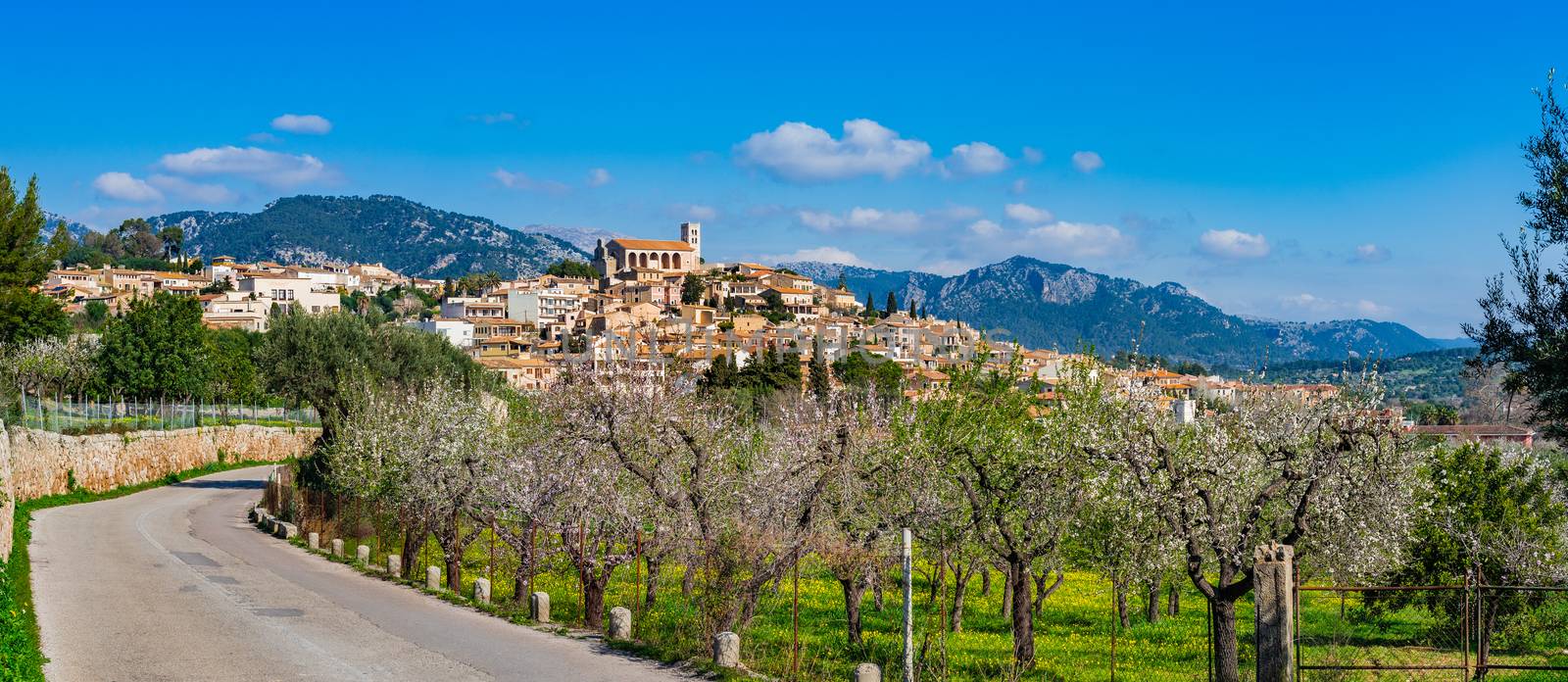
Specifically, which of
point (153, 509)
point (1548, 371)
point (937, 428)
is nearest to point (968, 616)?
point (937, 428)

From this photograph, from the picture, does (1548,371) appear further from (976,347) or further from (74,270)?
(74,270)

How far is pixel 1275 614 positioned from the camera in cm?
1302

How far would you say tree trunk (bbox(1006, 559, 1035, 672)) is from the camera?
1678 cm

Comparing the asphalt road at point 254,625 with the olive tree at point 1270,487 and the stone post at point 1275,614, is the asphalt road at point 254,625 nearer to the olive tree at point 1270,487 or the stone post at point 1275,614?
the olive tree at point 1270,487

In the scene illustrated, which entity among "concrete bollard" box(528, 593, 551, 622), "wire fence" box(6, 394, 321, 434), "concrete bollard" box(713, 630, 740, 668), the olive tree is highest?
the olive tree

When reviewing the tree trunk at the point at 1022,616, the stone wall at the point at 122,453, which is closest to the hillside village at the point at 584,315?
the stone wall at the point at 122,453

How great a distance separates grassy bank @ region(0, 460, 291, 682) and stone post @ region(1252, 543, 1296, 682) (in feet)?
43.9

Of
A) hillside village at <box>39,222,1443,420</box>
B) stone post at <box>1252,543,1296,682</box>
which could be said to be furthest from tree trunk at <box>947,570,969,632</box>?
hillside village at <box>39,222,1443,420</box>

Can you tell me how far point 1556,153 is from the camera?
13.7 metres

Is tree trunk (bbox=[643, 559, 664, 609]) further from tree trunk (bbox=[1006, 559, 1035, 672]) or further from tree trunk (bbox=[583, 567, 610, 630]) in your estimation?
tree trunk (bbox=[1006, 559, 1035, 672])

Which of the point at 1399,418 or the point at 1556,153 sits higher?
the point at 1556,153

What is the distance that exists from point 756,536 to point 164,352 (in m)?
52.9

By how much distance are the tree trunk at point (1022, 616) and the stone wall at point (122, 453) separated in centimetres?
2071

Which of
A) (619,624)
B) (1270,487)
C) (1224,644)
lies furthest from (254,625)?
(1270,487)
